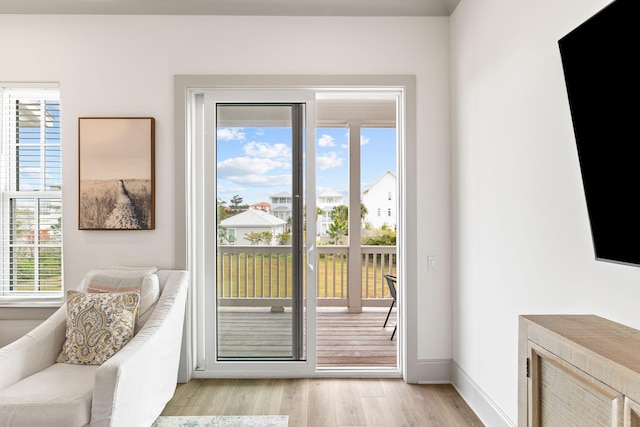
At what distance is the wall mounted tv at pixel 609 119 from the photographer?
1.21 metres

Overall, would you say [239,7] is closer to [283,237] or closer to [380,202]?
[283,237]

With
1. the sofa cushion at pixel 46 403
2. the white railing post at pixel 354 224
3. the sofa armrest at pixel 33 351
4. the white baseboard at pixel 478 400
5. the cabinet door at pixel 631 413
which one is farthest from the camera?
the white railing post at pixel 354 224

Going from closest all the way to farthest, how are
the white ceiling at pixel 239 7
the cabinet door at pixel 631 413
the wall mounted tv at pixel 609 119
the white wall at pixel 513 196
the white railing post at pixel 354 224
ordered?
the cabinet door at pixel 631 413 < the wall mounted tv at pixel 609 119 < the white wall at pixel 513 196 < the white ceiling at pixel 239 7 < the white railing post at pixel 354 224

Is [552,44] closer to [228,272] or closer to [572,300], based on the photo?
[572,300]

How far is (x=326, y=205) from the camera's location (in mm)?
5785

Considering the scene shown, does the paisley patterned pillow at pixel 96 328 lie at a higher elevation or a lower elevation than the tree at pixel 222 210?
lower

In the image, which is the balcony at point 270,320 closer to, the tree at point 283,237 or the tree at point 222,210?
the tree at point 283,237

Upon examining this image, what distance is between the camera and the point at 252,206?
3227 millimetres

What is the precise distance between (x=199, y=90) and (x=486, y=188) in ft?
7.22

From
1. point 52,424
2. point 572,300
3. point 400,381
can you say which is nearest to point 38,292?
point 52,424

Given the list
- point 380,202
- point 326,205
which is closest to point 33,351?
point 326,205

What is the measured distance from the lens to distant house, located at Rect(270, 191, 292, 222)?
10.6 feet

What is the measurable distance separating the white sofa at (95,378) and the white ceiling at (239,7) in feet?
6.55

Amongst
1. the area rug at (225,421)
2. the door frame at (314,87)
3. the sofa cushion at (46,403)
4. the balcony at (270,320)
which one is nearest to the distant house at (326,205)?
the balcony at (270,320)
